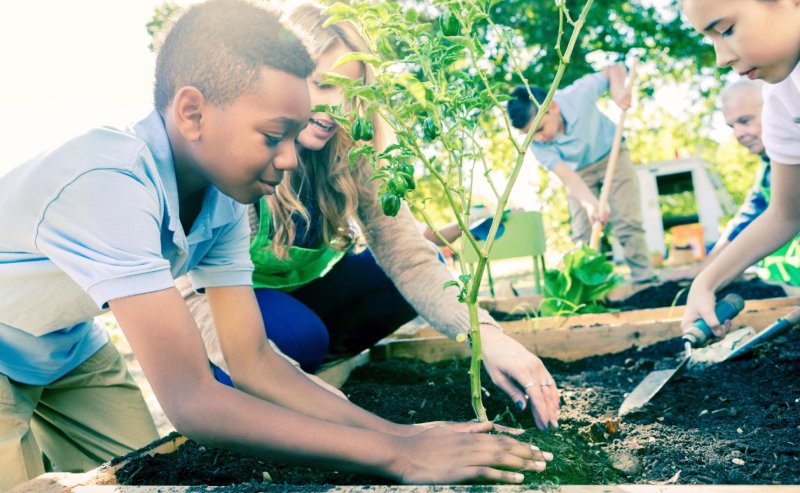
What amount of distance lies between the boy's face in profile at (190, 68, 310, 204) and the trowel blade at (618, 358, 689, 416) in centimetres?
120

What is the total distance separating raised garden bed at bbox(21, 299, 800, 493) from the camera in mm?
1329

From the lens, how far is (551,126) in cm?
531

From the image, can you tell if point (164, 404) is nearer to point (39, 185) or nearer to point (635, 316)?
point (39, 185)

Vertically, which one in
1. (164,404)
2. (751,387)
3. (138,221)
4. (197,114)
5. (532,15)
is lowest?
(751,387)

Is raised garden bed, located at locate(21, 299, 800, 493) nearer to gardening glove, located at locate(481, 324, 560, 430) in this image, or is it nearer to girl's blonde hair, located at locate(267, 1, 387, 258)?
gardening glove, located at locate(481, 324, 560, 430)

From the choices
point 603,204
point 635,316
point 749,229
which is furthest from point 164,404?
point 603,204

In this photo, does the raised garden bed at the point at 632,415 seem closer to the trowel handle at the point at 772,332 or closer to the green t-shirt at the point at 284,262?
the trowel handle at the point at 772,332

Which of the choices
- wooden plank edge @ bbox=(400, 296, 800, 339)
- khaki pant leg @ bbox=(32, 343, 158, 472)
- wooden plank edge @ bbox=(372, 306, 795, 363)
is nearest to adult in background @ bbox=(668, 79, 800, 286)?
wooden plank edge @ bbox=(400, 296, 800, 339)

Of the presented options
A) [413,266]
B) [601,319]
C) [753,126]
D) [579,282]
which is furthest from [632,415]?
[753,126]

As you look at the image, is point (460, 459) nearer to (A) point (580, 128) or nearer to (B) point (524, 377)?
(B) point (524, 377)

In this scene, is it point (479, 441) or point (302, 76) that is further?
point (302, 76)

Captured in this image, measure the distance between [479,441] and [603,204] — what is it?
368cm

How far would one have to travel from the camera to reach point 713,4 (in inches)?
53.2

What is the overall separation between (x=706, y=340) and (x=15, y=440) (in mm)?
2025
